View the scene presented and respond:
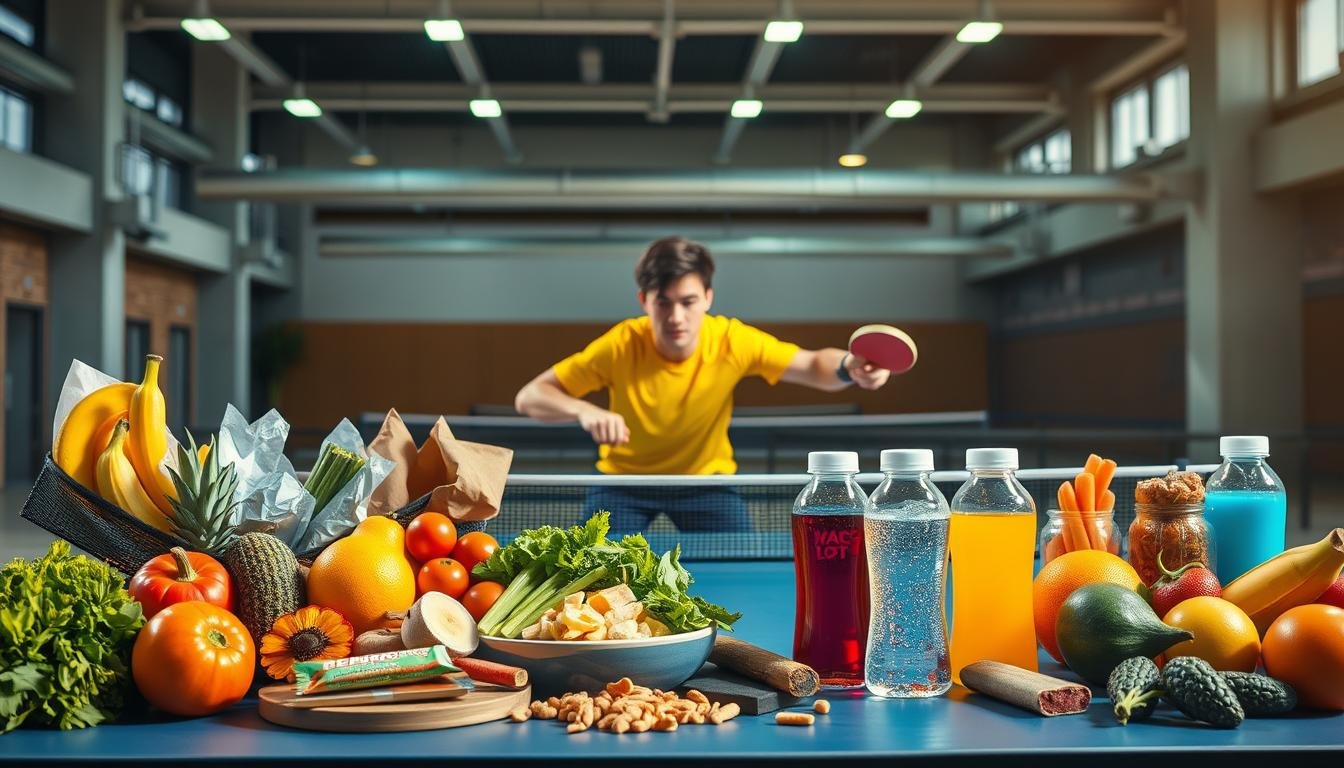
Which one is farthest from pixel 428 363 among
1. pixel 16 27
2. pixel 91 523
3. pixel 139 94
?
pixel 91 523

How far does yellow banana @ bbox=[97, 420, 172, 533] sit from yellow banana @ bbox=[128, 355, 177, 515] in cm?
1

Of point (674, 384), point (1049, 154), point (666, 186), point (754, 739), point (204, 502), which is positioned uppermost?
point (1049, 154)

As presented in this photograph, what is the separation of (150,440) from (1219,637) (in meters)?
1.47

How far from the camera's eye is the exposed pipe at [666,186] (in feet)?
47.5

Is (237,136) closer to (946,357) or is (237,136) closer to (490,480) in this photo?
(946,357)

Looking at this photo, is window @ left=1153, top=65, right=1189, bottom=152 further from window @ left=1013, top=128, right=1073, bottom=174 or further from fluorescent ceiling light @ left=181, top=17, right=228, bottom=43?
fluorescent ceiling light @ left=181, top=17, right=228, bottom=43

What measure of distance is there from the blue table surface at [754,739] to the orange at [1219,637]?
0.32 ft

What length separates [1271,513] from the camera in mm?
1719

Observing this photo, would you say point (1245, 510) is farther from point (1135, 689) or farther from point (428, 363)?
point (428, 363)

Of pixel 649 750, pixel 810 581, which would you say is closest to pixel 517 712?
pixel 649 750

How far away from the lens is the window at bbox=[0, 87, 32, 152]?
13.1m

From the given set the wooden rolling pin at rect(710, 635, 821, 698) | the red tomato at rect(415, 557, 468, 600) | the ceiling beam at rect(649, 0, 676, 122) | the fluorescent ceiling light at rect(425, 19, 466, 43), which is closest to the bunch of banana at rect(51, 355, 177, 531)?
the red tomato at rect(415, 557, 468, 600)

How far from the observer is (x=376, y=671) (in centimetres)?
134

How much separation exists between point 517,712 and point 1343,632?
0.98 meters
